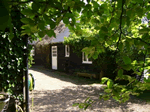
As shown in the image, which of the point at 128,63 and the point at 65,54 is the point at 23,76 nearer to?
the point at 128,63

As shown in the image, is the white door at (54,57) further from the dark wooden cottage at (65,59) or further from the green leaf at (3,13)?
the green leaf at (3,13)

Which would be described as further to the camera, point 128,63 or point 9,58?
point 9,58

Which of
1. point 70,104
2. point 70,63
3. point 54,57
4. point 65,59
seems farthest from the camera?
point 54,57

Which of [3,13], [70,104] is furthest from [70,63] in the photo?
[3,13]

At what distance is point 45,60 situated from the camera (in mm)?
17781

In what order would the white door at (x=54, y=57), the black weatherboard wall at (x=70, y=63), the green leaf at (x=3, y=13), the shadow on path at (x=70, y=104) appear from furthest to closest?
the white door at (x=54, y=57), the black weatherboard wall at (x=70, y=63), the shadow on path at (x=70, y=104), the green leaf at (x=3, y=13)

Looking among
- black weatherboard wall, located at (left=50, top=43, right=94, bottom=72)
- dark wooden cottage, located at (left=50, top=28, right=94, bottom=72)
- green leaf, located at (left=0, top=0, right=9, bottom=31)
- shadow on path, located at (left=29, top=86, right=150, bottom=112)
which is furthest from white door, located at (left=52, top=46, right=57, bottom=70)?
green leaf, located at (left=0, top=0, right=9, bottom=31)

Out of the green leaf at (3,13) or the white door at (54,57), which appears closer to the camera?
the green leaf at (3,13)

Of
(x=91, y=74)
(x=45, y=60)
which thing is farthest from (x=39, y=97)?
(x=45, y=60)

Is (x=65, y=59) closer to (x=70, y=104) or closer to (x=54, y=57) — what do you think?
(x=54, y=57)

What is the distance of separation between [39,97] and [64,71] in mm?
7846

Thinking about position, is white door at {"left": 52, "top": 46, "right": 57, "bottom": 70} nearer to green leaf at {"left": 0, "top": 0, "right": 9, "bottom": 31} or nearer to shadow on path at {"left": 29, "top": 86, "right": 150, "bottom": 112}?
shadow on path at {"left": 29, "top": 86, "right": 150, "bottom": 112}

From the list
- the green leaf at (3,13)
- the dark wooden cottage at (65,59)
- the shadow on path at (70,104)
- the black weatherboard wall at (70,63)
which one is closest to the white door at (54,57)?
the dark wooden cottage at (65,59)

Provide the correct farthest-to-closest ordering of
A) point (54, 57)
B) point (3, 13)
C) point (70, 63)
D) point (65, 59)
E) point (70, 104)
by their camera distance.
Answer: point (54, 57) → point (65, 59) → point (70, 63) → point (70, 104) → point (3, 13)
